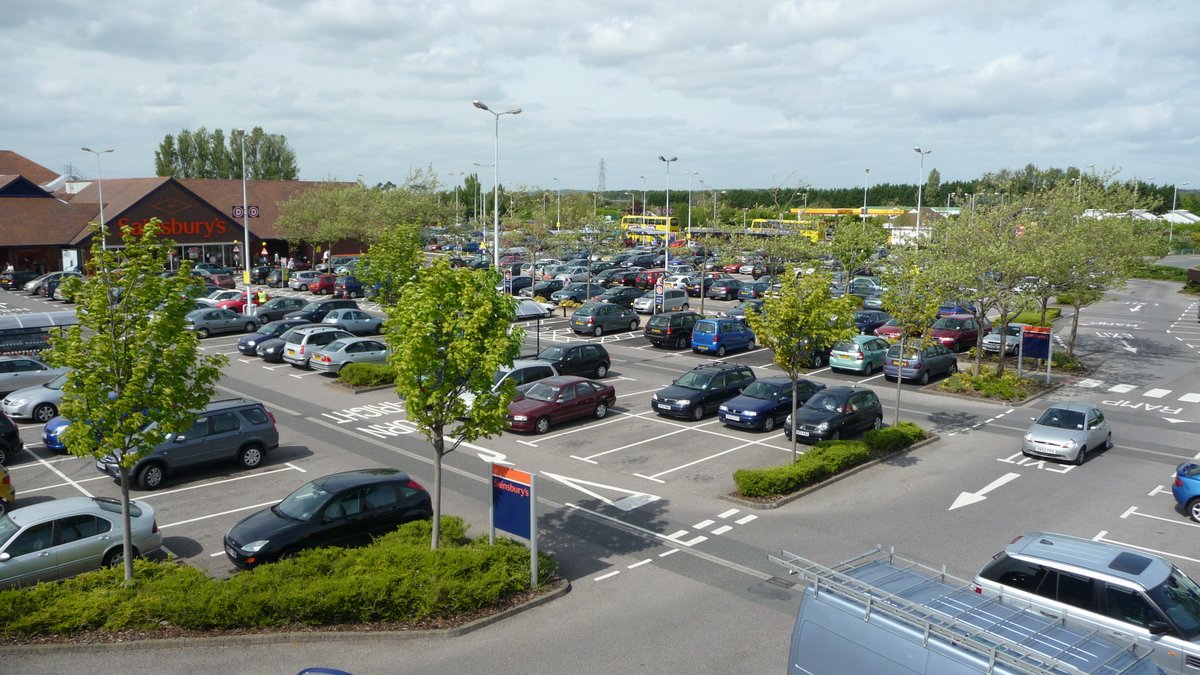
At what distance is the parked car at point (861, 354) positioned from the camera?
31.2 m

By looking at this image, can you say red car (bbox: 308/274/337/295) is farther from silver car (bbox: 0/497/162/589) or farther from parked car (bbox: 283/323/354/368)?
silver car (bbox: 0/497/162/589)

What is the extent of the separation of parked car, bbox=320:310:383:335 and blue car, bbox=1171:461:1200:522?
2966cm

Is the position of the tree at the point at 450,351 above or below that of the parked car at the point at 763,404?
above

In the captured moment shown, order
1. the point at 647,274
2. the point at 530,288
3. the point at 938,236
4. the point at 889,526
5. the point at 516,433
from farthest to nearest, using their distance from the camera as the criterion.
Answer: the point at 647,274, the point at 530,288, the point at 938,236, the point at 516,433, the point at 889,526

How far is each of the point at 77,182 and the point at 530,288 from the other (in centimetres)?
4170

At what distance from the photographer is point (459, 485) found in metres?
18.4

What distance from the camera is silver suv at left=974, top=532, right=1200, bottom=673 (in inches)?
379

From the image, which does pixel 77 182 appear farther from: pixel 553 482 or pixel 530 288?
pixel 553 482

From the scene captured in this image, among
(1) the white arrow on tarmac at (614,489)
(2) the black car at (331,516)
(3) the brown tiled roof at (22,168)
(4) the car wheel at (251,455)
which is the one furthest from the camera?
(3) the brown tiled roof at (22,168)

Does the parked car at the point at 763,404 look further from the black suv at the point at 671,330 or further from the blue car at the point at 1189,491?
the black suv at the point at 671,330

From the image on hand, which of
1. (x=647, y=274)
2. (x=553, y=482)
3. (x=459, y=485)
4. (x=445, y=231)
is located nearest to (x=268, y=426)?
(x=459, y=485)

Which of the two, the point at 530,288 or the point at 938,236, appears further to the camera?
the point at 530,288

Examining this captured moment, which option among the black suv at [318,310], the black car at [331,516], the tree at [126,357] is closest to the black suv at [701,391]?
the black car at [331,516]

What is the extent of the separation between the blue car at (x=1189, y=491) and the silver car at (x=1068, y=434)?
3480 mm
